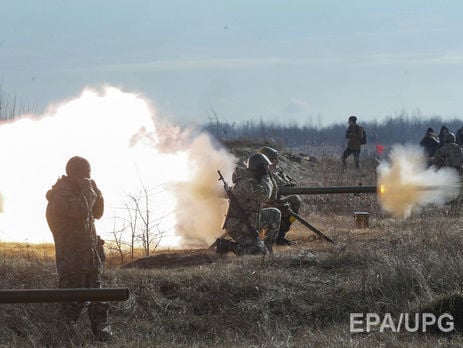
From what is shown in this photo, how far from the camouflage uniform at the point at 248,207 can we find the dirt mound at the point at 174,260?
557 mm

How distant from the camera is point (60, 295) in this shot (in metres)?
8.47

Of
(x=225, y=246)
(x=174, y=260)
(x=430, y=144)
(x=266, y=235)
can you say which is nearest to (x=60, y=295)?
(x=174, y=260)

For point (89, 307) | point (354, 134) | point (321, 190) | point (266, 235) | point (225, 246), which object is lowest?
point (89, 307)

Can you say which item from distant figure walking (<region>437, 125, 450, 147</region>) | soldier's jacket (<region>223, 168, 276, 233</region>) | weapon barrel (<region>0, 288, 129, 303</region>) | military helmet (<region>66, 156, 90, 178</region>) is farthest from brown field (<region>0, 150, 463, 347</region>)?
distant figure walking (<region>437, 125, 450, 147</region>)

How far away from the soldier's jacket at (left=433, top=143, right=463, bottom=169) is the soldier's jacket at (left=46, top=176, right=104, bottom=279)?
620 inches

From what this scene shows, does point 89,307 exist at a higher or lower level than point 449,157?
lower

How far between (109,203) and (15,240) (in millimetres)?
2036

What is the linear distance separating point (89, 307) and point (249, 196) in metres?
5.27

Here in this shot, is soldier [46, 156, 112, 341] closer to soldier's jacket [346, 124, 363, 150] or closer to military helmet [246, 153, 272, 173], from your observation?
military helmet [246, 153, 272, 173]

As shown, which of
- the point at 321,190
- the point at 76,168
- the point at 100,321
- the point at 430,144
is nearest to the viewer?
the point at 100,321

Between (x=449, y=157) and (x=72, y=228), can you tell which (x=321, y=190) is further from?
(x=449, y=157)

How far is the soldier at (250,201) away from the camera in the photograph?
51.5ft

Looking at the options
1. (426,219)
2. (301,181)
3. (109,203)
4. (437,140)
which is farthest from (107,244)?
(437,140)

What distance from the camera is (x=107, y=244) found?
17047 mm
